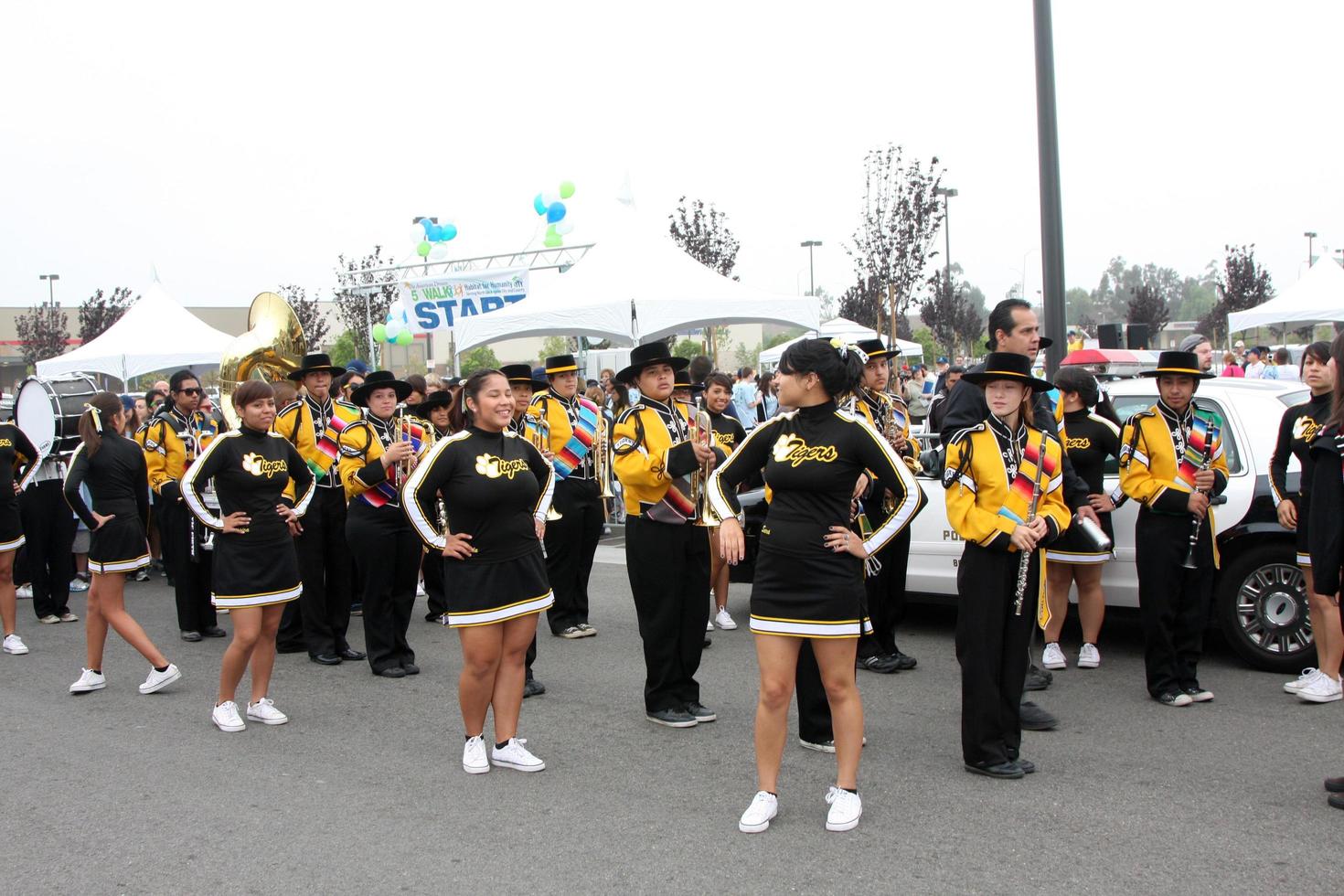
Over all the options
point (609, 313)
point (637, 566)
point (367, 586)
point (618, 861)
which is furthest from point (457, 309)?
point (618, 861)

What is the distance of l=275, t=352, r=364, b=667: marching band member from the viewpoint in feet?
26.4

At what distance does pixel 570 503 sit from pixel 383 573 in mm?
1679

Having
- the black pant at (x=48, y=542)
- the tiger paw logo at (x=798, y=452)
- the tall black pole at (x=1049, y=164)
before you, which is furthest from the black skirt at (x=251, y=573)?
the tall black pole at (x=1049, y=164)

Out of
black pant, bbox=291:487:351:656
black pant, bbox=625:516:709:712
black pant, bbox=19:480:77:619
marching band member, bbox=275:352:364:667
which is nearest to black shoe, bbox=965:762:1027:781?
black pant, bbox=625:516:709:712

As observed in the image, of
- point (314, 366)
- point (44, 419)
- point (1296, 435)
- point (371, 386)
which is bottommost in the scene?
point (1296, 435)

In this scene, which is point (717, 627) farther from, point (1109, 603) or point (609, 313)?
point (609, 313)

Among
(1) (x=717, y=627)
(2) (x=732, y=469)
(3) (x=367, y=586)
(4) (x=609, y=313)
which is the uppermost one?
(4) (x=609, y=313)

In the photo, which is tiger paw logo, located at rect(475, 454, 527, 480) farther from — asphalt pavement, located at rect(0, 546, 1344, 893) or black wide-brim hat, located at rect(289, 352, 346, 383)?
black wide-brim hat, located at rect(289, 352, 346, 383)

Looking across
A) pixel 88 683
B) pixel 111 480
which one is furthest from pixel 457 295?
pixel 88 683

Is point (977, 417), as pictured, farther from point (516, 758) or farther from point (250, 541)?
point (250, 541)

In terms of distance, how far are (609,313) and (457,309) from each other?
1048 centimetres

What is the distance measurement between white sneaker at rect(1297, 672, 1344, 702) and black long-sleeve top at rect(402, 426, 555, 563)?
4166 mm

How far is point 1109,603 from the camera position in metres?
7.22

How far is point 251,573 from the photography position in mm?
6355
